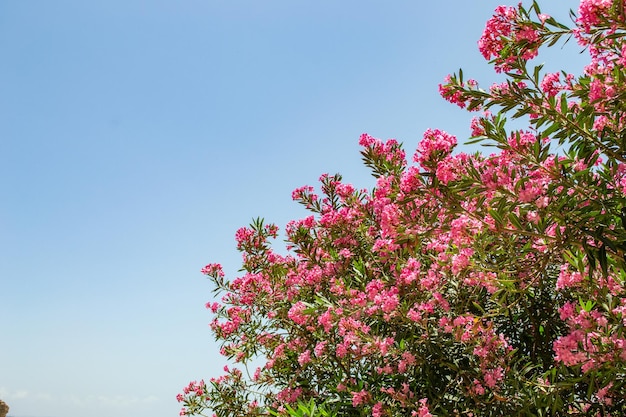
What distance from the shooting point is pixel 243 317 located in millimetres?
6438

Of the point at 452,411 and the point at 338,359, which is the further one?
the point at 338,359

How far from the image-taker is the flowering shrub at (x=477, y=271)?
2.85 m

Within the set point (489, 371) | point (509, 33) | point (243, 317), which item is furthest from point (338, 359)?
point (509, 33)

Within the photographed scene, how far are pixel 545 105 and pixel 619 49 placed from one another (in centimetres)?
73

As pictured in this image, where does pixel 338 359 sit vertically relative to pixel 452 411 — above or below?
above

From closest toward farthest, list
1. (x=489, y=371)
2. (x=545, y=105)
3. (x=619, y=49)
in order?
(x=545, y=105) < (x=619, y=49) < (x=489, y=371)

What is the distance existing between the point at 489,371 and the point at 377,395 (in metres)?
1.05

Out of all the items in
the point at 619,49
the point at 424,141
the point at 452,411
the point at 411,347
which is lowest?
the point at 452,411

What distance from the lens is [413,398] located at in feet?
13.6

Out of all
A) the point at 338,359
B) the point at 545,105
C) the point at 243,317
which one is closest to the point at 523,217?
the point at 545,105

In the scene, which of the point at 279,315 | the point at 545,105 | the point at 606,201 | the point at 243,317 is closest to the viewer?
the point at 606,201

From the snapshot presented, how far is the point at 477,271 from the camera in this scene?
12.0ft

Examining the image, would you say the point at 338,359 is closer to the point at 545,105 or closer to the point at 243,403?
→ the point at 243,403

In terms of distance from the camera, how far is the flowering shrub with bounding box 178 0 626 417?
2848 mm
